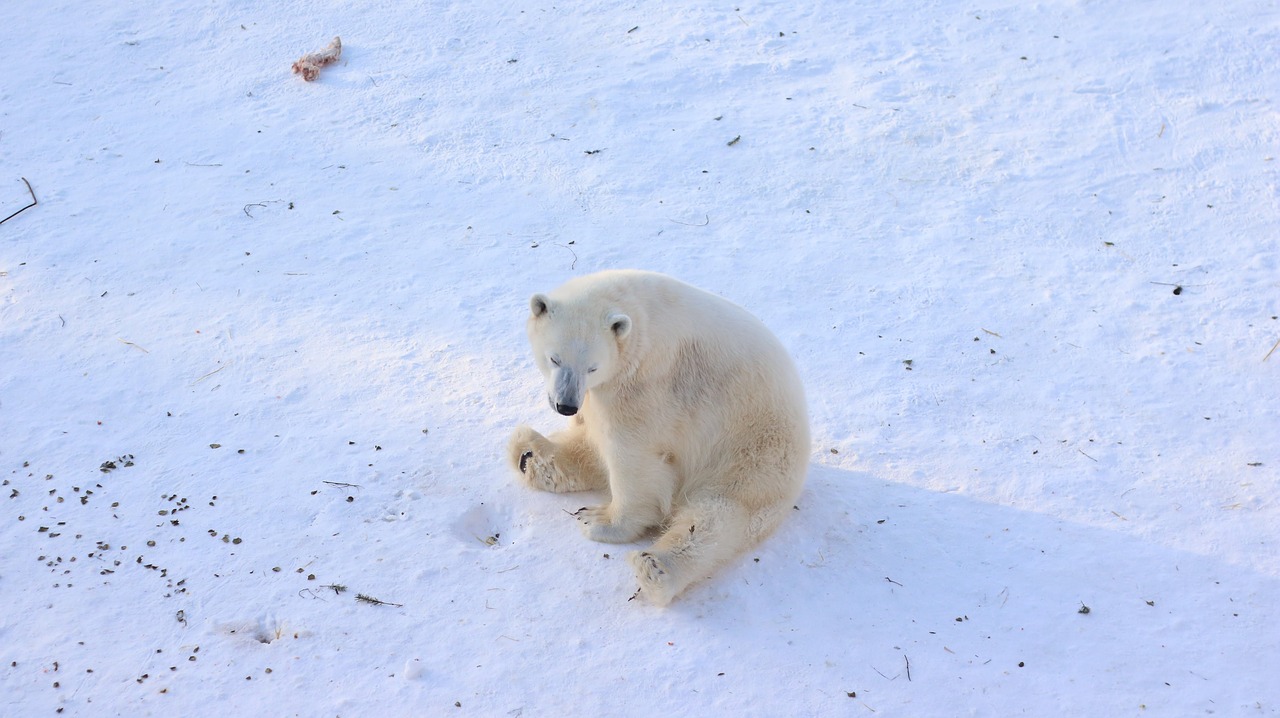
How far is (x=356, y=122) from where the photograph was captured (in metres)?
8.40

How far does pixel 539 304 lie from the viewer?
4.47 meters

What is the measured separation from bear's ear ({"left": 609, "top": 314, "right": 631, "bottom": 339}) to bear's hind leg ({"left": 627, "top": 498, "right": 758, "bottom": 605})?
38.2 inches

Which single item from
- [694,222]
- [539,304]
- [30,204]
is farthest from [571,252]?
[30,204]

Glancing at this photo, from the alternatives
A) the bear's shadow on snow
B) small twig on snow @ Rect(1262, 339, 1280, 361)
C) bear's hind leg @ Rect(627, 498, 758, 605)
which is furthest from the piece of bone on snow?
small twig on snow @ Rect(1262, 339, 1280, 361)

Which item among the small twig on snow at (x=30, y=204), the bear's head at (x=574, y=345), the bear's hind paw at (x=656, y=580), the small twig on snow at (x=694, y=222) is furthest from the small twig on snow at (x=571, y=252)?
the small twig on snow at (x=30, y=204)

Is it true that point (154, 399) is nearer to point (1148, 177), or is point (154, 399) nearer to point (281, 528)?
point (281, 528)

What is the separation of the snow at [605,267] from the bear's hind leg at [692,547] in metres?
0.15

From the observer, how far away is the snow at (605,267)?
433 centimetres

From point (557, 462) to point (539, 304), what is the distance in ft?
3.52

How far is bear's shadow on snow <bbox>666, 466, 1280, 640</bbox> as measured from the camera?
4.53 meters

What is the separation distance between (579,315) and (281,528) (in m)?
1.91

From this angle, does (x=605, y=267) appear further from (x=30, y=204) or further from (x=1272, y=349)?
(x=30, y=204)

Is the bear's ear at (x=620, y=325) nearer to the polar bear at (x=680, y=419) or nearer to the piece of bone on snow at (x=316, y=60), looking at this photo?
the polar bear at (x=680, y=419)

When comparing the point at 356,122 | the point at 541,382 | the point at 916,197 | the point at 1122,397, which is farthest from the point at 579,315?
the point at 356,122
